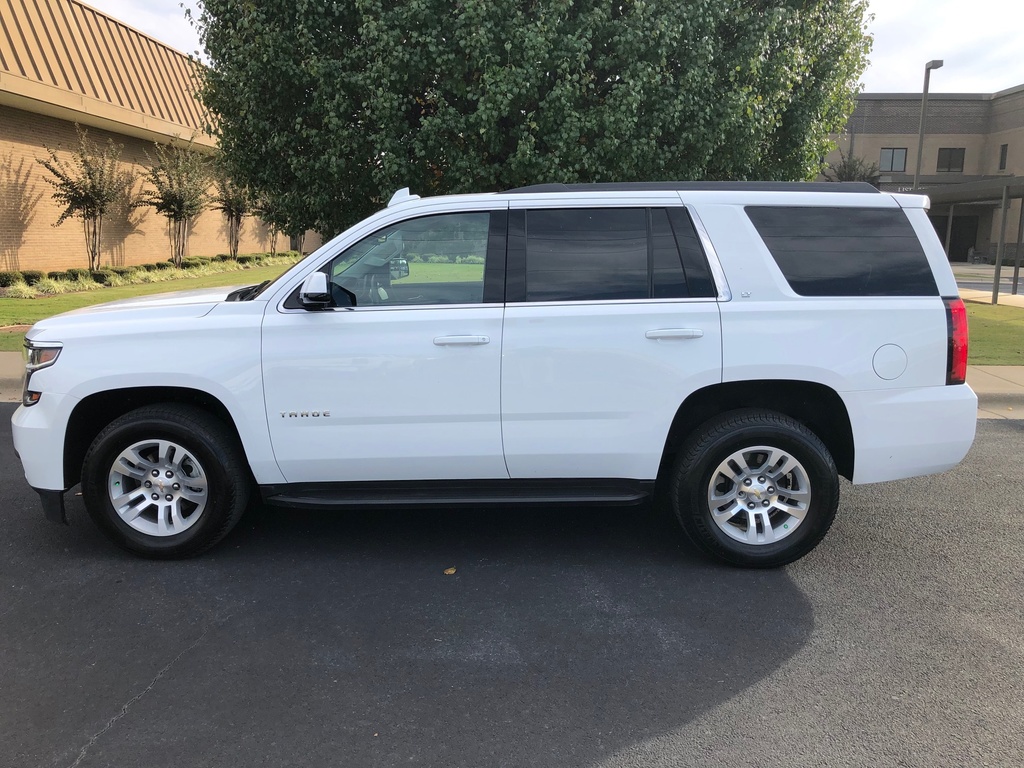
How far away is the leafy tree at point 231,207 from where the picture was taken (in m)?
24.6

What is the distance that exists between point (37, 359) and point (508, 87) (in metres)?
4.87

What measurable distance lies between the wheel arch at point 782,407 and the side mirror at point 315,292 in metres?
1.91

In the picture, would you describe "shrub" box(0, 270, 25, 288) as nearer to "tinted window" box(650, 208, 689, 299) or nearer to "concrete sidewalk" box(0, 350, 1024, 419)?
"concrete sidewalk" box(0, 350, 1024, 419)

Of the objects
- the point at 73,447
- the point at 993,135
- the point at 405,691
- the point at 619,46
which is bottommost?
the point at 405,691

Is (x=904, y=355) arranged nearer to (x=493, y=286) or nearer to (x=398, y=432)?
(x=493, y=286)

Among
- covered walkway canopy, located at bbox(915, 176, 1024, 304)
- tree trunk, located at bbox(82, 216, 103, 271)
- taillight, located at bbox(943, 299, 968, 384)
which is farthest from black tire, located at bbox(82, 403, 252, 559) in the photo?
tree trunk, located at bbox(82, 216, 103, 271)

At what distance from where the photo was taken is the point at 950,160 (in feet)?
165

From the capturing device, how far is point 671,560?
4.38 m

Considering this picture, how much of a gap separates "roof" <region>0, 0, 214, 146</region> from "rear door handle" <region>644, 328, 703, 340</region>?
41.8 ft

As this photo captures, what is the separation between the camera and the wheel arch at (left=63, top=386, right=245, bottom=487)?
4199 millimetres

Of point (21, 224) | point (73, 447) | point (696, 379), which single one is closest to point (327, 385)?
point (73, 447)

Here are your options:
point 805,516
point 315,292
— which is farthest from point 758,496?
point 315,292

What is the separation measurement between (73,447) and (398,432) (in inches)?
70.2

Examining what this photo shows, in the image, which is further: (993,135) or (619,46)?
(993,135)
